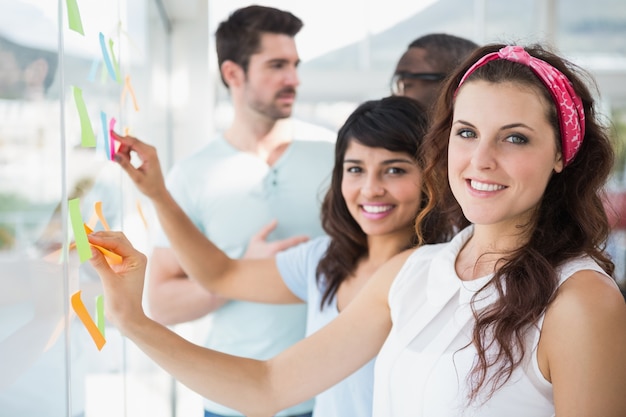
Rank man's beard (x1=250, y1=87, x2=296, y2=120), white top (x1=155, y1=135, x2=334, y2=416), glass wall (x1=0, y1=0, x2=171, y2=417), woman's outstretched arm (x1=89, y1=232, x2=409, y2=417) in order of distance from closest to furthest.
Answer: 1. glass wall (x1=0, y1=0, x2=171, y2=417)
2. woman's outstretched arm (x1=89, y1=232, x2=409, y2=417)
3. white top (x1=155, y1=135, x2=334, y2=416)
4. man's beard (x1=250, y1=87, x2=296, y2=120)

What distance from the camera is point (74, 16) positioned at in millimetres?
977

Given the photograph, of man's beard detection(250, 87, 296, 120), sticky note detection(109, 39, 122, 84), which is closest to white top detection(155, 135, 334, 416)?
man's beard detection(250, 87, 296, 120)

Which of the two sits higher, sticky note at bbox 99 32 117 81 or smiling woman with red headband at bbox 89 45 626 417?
sticky note at bbox 99 32 117 81

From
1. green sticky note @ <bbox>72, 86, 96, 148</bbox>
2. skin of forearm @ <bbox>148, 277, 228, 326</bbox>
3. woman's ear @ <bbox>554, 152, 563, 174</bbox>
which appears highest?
green sticky note @ <bbox>72, 86, 96, 148</bbox>

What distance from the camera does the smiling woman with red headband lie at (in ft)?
3.55

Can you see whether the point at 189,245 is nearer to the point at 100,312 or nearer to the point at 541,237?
the point at 100,312

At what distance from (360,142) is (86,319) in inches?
32.2

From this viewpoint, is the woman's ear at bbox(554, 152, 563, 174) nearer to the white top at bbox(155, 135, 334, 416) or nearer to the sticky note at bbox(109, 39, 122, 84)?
the sticky note at bbox(109, 39, 122, 84)

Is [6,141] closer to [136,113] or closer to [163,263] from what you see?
[136,113]

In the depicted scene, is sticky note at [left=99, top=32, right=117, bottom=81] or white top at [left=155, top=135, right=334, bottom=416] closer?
sticky note at [left=99, top=32, right=117, bottom=81]

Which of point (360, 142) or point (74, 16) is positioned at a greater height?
point (74, 16)

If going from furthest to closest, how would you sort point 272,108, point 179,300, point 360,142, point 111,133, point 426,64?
point 272,108
point 179,300
point 426,64
point 360,142
point 111,133

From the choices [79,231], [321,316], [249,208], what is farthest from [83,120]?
[249,208]

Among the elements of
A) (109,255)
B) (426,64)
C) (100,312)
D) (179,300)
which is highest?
(426,64)
